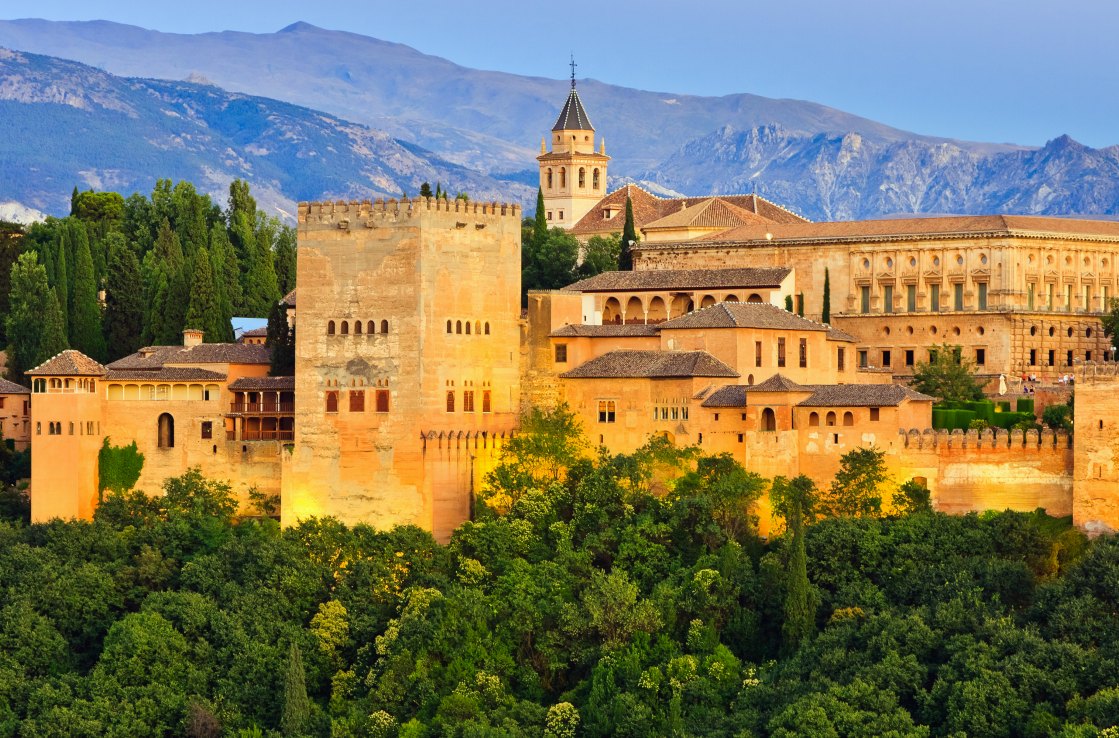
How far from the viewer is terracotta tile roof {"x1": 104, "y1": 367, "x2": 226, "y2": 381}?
55.7 metres

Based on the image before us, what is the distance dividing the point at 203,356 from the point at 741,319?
1416 cm

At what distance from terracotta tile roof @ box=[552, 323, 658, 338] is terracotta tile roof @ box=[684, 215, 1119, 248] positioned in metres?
11.6

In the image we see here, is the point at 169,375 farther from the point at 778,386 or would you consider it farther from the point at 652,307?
the point at 778,386

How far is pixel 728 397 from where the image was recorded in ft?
171

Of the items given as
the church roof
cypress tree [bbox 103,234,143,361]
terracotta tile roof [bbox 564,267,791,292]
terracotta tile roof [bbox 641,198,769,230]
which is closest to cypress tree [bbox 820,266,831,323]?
terracotta tile roof [bbox 564,267,791,292]

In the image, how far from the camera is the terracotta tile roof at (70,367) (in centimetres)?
5491

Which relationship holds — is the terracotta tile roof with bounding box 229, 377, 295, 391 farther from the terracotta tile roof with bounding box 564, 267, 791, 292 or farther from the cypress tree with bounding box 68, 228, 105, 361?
the cypress tree with bounding box 68, 228, 105, 361

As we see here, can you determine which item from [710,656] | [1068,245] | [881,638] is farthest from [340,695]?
[1068,245]

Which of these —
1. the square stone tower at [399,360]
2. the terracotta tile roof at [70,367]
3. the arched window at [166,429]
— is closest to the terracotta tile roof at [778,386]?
the square stone tower at [399,360]

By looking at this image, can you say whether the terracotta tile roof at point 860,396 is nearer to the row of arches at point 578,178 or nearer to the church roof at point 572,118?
the row of arches at point 578,178

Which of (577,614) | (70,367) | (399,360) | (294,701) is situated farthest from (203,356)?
(577,614)

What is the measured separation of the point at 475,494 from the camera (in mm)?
53062

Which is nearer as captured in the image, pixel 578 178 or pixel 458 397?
pixel 458 397

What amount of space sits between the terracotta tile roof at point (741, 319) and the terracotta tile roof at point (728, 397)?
8.12 ft
